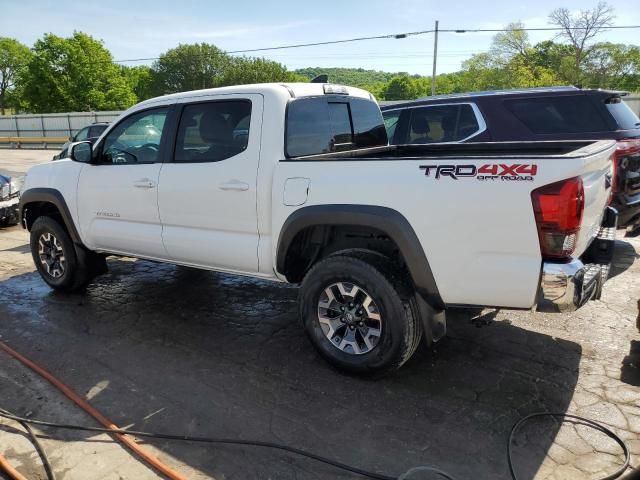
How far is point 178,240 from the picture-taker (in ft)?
14.3

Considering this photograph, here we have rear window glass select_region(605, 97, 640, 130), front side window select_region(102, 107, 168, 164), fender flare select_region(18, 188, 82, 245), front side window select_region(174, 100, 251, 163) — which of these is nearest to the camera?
front side window select_region(174, 100, 251, 163)

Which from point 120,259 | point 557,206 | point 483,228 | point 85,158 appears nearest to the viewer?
point 557,206

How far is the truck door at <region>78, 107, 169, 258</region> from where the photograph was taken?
14.8 feet

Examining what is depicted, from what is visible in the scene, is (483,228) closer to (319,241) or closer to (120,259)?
(319,241)

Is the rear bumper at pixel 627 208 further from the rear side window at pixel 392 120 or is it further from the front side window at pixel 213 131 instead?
the front side window at pixel 213 131

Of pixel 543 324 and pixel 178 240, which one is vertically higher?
pixel 178 240

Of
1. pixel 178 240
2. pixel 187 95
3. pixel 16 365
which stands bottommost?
pixel 16 365

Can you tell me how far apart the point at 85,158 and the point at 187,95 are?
4.27 ft

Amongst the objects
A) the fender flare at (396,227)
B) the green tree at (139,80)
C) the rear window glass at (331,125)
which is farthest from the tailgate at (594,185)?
the green tree at (139,80)

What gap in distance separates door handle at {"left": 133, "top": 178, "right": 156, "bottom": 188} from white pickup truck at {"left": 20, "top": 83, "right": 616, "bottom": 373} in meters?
0.01

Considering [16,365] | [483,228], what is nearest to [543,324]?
[483,228]

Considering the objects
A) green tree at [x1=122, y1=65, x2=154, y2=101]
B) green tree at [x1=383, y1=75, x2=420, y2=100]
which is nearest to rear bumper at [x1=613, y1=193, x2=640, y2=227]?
green tree at [x1=122, y1=65, x2=154, y2=101]

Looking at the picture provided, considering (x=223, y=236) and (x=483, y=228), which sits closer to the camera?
(x=483, y=228)

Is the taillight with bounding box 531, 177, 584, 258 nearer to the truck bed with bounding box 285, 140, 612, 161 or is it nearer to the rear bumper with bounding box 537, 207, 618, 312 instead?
the rear bumper with bounding box 537, 207, 618, 312
